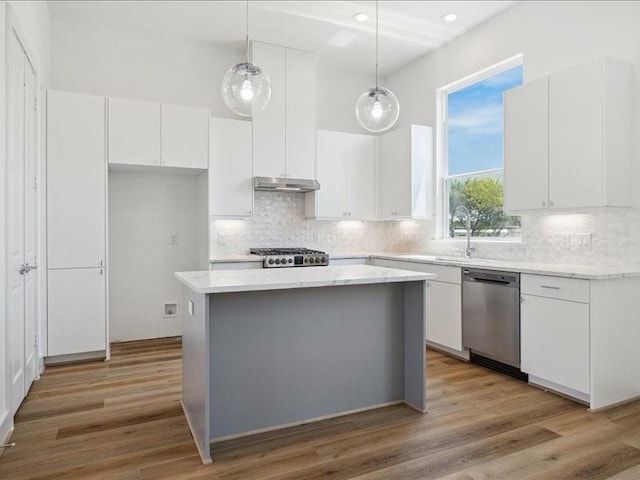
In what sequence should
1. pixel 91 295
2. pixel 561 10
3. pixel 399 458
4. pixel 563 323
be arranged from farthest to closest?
pixel 91 295 → pixel 561 10 → pixel 563 323 → pixel 399 458

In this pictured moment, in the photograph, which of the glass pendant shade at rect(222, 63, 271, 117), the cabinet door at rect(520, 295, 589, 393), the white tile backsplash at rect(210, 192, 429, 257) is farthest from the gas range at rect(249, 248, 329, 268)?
the cabinet door at rect(520, 295, 589, 393)

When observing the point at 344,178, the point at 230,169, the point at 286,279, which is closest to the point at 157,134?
the point at 230,169

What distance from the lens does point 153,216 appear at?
15.9 feet

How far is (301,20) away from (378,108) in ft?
6.74

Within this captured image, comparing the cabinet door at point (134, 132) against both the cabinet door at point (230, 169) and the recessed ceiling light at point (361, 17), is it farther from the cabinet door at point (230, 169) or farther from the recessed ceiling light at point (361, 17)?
the recessed ceiling light at point (361, 17)

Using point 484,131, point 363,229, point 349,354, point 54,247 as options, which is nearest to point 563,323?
point 349,354

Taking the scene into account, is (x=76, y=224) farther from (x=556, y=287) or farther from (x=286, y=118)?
(x=556, y=287)

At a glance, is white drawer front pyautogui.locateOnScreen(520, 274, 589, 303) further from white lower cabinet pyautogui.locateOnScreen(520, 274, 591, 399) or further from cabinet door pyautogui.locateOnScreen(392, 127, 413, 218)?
cabinet door pyautogui.locateOnScreen(392, 127, 413, 218)

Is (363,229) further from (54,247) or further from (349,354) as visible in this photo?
(54,247)

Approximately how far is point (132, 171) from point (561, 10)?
439 centimetres

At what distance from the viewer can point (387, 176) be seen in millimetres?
5484

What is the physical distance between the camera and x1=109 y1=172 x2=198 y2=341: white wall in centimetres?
471

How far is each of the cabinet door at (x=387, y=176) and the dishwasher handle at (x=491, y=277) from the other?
1.62 meters

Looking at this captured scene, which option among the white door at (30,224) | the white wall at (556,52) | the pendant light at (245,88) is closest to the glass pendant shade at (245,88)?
the pendant light at (245,88)
